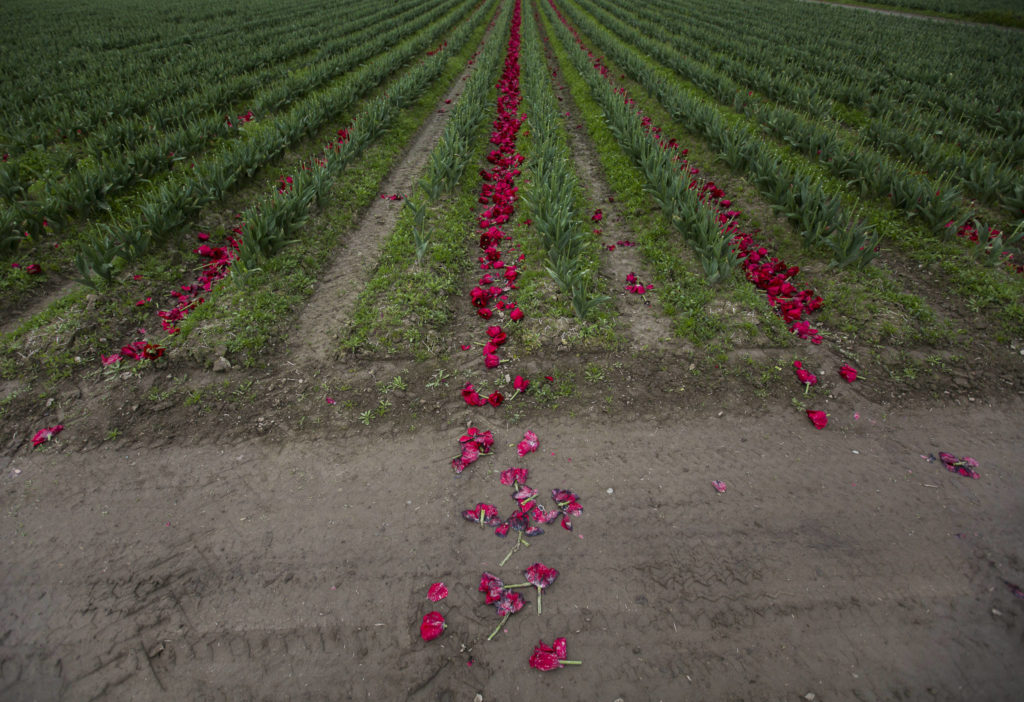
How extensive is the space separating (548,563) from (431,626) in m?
0.64

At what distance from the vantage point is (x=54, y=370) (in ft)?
11.5

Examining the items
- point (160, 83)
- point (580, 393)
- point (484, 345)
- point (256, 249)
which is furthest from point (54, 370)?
point (160, 83)

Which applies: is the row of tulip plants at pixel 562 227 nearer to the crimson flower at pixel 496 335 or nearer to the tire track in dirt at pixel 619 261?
the tire track in dirt at pixel 619 261

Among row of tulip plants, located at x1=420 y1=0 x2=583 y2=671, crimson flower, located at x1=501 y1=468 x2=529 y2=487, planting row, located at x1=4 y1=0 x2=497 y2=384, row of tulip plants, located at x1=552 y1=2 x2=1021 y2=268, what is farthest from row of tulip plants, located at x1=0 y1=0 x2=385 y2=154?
row of tulip plants, located at x1=552 y1=2 x2=1021 y2=268

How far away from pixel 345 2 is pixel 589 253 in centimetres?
2953

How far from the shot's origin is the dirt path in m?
2.02

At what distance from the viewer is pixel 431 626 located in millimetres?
2121

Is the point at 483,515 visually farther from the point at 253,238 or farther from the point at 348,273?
the point at 253,238

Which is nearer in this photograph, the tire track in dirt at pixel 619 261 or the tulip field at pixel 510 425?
the tulip field at pixel 510 425

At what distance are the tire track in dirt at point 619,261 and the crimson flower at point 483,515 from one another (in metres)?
1.85

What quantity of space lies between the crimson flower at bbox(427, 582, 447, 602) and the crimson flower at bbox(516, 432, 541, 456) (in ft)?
3.02

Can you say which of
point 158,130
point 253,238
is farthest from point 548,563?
point 158,130

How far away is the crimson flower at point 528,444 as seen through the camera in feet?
9.59

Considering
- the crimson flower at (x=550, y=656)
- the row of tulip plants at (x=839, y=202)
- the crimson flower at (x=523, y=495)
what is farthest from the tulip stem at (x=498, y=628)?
the row of tulip plants at (x=839, y=202)
